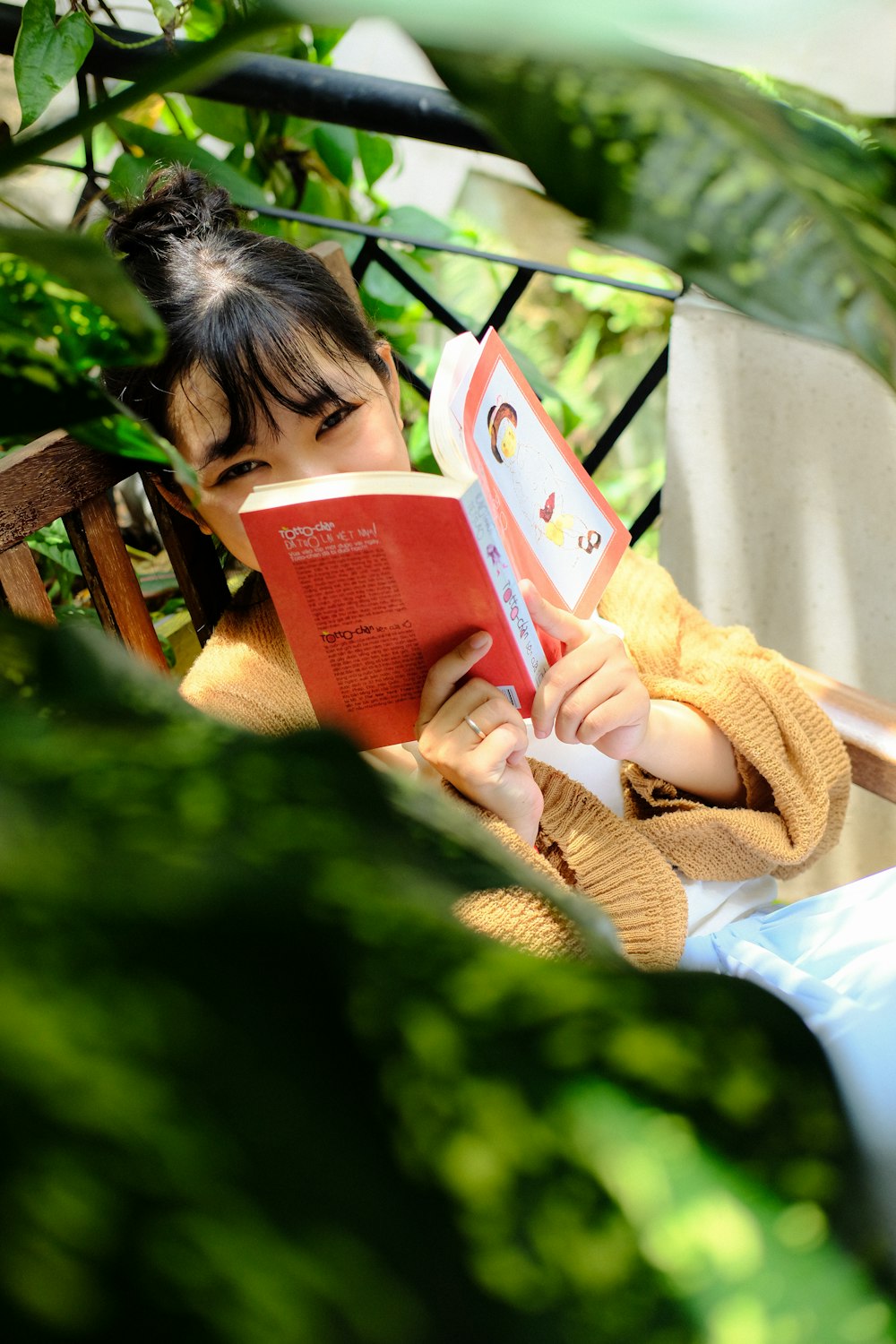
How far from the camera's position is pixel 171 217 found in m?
0.88

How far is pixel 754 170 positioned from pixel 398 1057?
0.52 ft

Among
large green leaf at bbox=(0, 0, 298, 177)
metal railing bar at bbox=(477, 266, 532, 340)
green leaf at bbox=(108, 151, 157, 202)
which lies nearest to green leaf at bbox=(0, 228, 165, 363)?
large green leaf at bbox=(0, 0, 298, 177)

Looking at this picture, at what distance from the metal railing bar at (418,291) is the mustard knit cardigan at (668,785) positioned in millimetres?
428

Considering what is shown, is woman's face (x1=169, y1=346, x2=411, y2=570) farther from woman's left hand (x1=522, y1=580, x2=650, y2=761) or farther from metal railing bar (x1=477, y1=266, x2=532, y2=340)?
metal railing bar (x1=477, y1=266, x2=532, y2=340)

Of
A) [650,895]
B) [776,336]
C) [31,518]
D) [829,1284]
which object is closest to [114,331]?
[829,1284]

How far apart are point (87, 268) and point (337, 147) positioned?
1370 millimetres

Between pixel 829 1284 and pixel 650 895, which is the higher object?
pixel 829 1284

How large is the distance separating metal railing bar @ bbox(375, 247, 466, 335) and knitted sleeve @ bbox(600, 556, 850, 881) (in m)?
0.46

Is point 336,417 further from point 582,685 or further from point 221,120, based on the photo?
point 221,120

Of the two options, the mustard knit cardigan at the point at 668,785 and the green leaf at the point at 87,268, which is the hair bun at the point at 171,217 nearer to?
the mustard knit cardigan at the point at 668,785

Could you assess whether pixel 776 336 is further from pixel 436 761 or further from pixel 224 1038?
pixel 224 1038

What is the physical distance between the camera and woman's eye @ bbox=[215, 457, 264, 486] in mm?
813

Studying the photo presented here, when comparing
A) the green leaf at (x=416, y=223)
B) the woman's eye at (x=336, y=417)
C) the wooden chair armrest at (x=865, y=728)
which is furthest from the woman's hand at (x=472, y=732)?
the green leaf at (x=416, y=223)

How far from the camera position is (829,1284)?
10cm
